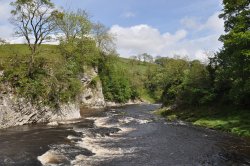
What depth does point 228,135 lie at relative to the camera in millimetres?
33531

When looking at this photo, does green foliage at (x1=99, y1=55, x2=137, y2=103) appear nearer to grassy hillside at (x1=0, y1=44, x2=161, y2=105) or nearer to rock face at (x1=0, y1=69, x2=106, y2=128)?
grassy hillside at (x1=0, y1=44, x2=161, y2=105)

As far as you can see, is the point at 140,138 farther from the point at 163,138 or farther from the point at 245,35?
the point at 245,35

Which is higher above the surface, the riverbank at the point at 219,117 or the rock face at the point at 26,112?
the rock face at the point at 26,112

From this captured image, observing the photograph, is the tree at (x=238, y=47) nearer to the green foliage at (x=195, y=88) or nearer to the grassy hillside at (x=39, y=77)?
the green foliage at (x=195, y=88)

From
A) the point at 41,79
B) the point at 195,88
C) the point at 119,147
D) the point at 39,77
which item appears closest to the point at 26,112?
the point at 41,79

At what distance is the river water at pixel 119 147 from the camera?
72.8 ft

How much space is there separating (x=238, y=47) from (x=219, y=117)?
10942mm

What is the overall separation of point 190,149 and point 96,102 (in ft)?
198

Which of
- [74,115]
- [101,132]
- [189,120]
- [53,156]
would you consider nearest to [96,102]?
[74,115]

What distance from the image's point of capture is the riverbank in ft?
118

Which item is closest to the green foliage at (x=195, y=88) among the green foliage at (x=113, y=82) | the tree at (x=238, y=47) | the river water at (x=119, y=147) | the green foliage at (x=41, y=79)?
the tree at (x=238, y=47)

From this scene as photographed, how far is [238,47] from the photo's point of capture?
124ft

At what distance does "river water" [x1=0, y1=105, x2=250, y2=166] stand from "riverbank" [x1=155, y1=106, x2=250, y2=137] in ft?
8.06

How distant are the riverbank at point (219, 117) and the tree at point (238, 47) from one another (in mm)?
2214
